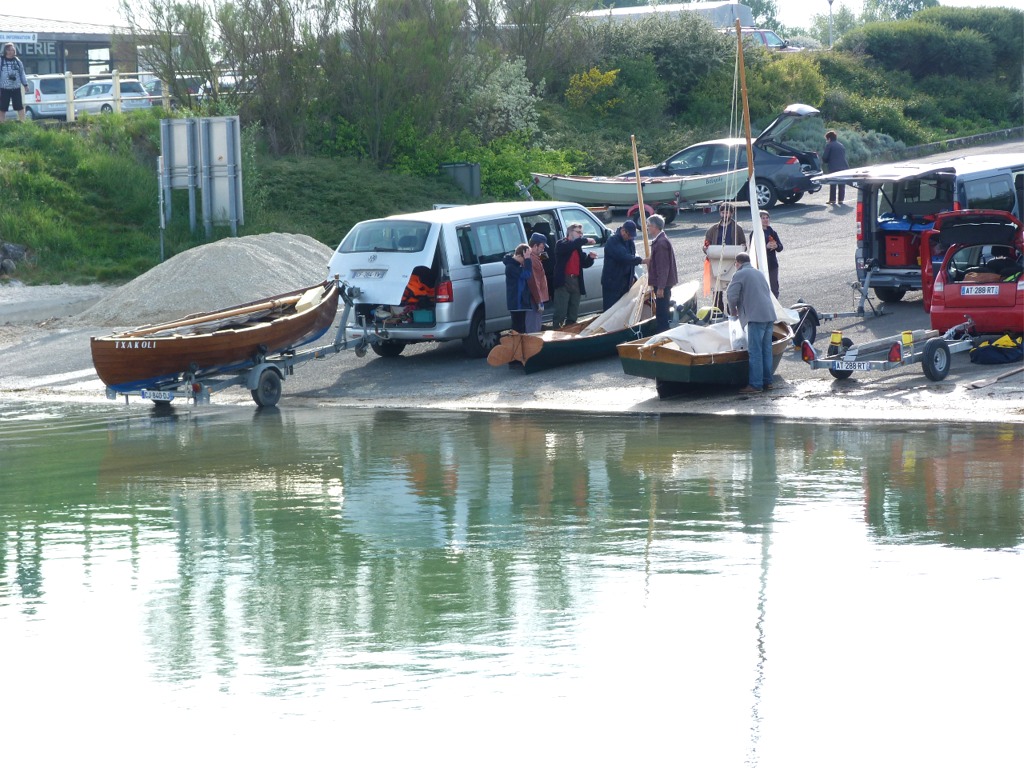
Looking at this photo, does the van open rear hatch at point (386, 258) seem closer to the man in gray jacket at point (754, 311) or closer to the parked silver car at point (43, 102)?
the man in gray jacket at point (754, 311)

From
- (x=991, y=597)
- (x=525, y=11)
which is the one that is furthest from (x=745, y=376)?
(x=525, y=11)

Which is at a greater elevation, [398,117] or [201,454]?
[398,117]

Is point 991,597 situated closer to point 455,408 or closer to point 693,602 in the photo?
point 693,602

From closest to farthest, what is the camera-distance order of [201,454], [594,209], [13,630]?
[13,630] < [201,454] < [594,209]

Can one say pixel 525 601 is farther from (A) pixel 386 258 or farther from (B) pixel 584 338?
(A) pixel 386 258

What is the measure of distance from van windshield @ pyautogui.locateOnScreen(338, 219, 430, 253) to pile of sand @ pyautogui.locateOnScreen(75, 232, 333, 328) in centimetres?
409

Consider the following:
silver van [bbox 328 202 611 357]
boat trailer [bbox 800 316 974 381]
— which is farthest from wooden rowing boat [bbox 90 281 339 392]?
boat trailer [bbox 800 316 974 381]

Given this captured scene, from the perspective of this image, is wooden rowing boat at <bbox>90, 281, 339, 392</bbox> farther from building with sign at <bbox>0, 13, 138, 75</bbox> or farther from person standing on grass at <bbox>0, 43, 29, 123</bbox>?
building with sign at <bbox>0, 13, 138, 75</bbox>

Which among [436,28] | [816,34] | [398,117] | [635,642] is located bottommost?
[635,642]

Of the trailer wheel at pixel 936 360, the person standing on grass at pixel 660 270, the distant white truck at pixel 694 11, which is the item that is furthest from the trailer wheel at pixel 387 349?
the distant white truck at pixel 694 11

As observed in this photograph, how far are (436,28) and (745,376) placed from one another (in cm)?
2004

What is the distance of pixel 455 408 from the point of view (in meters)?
16.8

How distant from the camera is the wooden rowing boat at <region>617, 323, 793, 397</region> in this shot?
624 inches

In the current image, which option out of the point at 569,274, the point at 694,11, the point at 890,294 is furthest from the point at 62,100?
the point at 890,294
